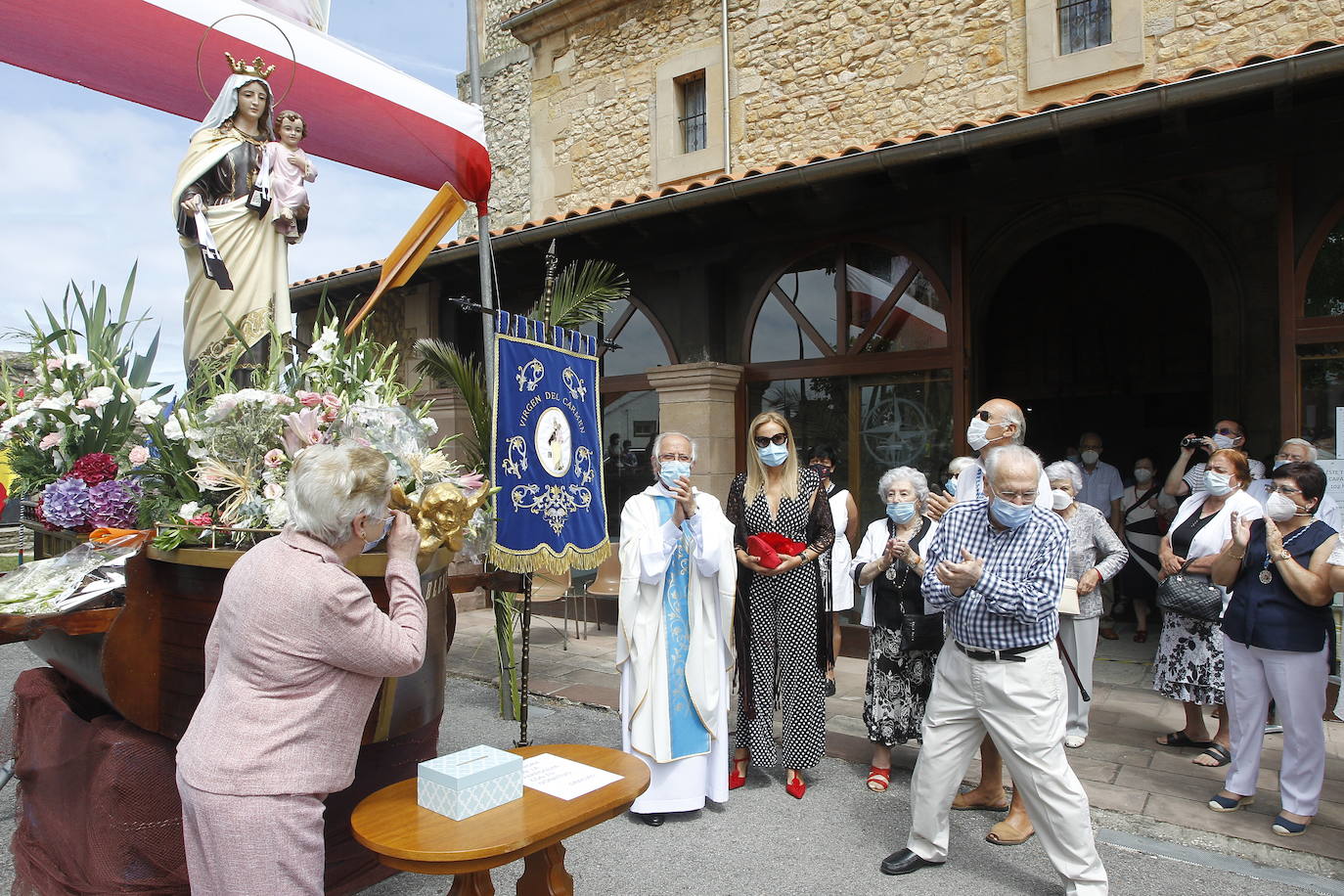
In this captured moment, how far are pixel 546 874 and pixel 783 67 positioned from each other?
9.10m

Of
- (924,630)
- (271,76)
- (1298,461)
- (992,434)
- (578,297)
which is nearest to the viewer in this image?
(992,434)

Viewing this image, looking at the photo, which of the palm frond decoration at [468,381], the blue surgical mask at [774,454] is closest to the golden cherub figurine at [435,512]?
the blue surgical mask at [774,454]

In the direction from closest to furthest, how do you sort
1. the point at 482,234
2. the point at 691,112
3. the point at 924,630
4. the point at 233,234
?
1. the point at 233,234
2. the point at 924,630
3. the point at 482,234
4. the point at 691,112

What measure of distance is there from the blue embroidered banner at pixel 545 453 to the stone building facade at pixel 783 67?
4.56 m

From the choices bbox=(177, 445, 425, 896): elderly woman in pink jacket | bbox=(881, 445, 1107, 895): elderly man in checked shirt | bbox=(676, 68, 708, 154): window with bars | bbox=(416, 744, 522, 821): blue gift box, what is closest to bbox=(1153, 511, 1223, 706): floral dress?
bbox=(881, 445, 1107, 895): elderly man in checked shirt

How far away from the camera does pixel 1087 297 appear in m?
11.0

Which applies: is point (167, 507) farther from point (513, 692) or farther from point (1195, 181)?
point (1195, 181)

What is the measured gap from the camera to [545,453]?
4.50m

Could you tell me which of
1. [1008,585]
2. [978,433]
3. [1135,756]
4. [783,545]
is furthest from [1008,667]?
[1135,756]

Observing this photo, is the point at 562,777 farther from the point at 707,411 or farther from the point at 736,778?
the point at 707,411

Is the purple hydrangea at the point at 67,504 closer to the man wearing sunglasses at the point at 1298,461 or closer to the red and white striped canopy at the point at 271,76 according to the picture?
the red and white striped canopy at the point at 271,76

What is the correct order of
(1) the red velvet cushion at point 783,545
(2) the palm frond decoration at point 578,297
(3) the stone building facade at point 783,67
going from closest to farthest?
(1) the red velvet cushion at point 783,545 → (2) the palm frond decoration at point 578,297 → (3) the stone building facade at point 783,67

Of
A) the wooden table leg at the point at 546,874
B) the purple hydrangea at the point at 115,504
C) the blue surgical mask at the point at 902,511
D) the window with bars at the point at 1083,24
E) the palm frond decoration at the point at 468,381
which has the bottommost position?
the wooden table leg at the point at 546,874

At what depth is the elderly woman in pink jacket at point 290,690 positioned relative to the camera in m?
2.03
